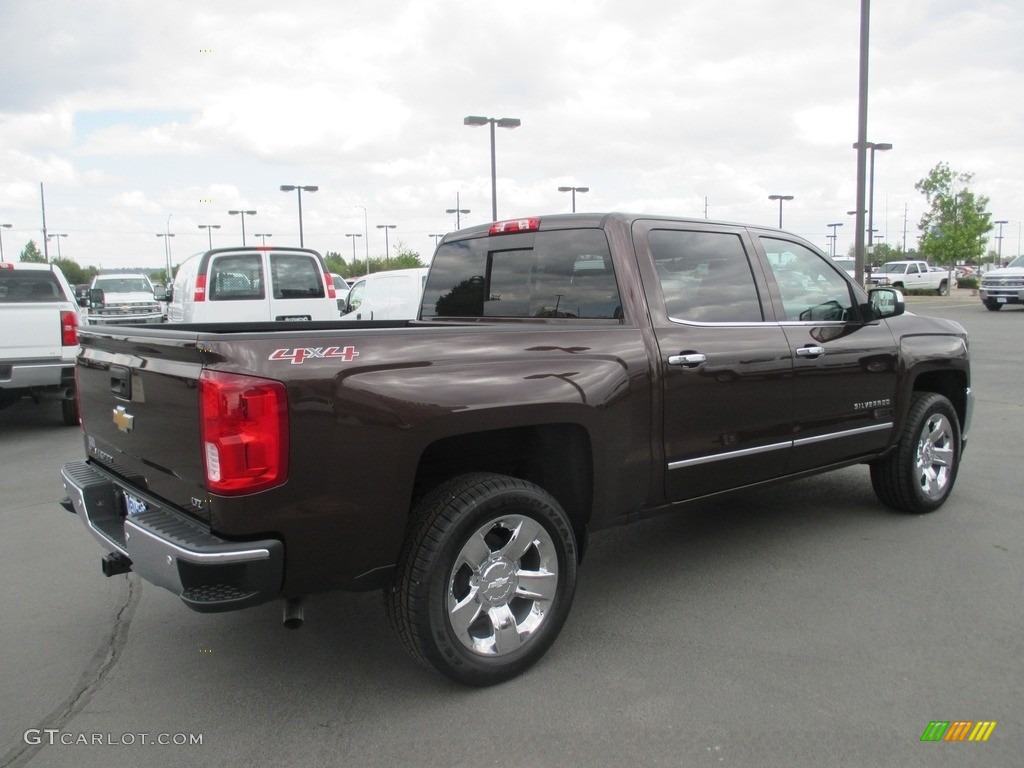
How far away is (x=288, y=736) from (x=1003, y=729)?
2.47m

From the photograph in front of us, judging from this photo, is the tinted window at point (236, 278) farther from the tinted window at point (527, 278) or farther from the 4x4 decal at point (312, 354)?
the 4x4 decal at point (312, 354)

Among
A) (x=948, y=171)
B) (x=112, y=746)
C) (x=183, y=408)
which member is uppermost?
(x=948, y=171)

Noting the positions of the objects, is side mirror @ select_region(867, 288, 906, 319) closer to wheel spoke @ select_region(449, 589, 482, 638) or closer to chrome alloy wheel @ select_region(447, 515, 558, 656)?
chrome alloy wheel @ select_region(447, 515, 558, 656)

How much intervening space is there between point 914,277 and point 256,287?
38394mm

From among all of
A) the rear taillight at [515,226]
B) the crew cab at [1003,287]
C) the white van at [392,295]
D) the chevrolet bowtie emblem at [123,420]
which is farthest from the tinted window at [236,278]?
the crew cab at [1003,287]

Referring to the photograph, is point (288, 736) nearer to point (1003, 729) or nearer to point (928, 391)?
point (1003, 729)

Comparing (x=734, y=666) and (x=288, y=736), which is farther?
(x=734, y=666)

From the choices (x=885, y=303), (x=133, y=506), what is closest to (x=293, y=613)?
(x=133, y=506)

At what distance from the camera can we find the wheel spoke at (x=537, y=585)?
3.38 metres

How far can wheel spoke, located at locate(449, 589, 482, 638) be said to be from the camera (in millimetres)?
3176

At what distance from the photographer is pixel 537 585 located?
340 cm

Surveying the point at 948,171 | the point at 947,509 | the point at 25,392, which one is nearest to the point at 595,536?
the point at 947,509

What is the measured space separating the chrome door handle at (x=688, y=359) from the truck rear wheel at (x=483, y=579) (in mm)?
945

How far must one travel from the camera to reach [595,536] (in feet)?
17.2
